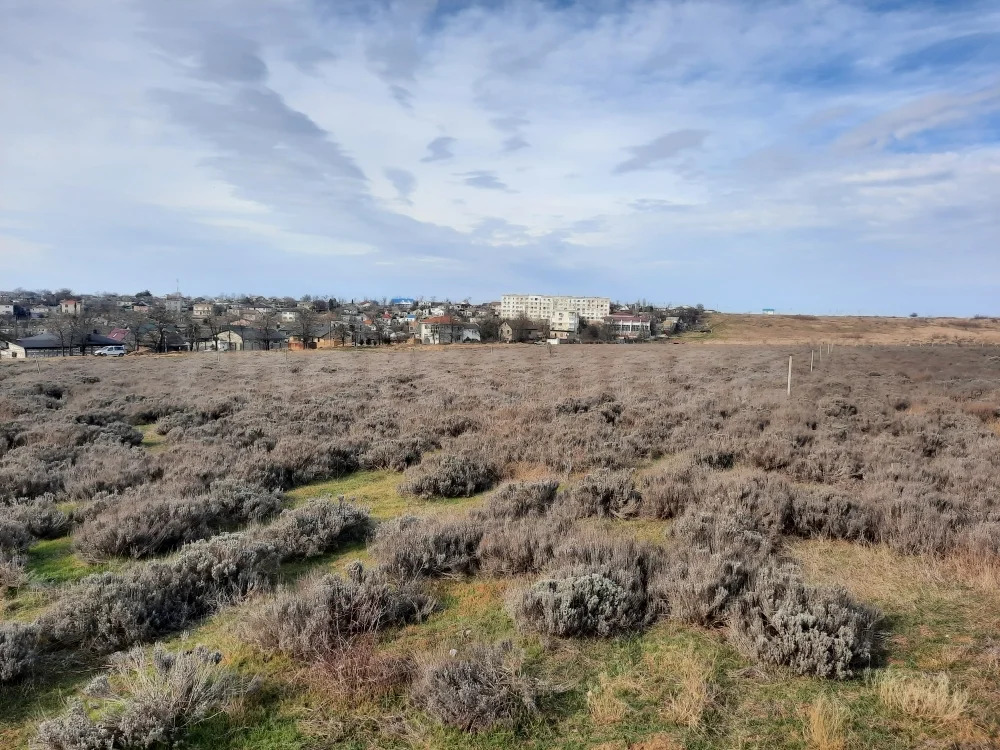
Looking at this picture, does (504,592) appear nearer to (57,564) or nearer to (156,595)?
(156,595)

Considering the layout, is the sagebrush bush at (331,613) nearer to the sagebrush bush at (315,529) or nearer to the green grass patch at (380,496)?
the sagebrush bush at (315,529)

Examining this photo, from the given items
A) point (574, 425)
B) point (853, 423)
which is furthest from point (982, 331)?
point (574, 425)

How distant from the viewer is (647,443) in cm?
1118

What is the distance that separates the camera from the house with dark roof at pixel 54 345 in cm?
6119

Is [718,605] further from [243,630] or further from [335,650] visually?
[243,630]

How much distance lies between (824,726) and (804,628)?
92 cm

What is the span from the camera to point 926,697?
346cm

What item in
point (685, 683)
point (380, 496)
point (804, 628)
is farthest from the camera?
point (380, 496)

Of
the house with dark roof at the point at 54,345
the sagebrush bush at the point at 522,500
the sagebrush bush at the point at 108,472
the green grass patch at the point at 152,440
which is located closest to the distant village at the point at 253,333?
the house with dark roof at the point at 54,345

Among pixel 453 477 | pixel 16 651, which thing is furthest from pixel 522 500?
pixel 16 651

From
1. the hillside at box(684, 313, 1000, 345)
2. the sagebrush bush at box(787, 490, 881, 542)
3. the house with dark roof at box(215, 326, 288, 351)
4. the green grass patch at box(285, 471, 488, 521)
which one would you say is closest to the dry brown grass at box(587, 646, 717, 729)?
the sagebrush bush at box(787, 490, 881, 542)

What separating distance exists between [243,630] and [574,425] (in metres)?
9.09

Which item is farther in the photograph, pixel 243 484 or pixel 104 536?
pixel 243 484

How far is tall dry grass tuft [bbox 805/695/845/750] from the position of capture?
3197 mm
